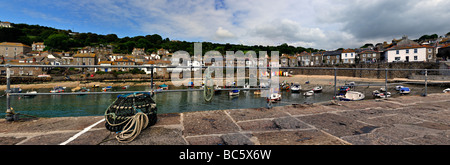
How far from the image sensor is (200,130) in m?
2.65

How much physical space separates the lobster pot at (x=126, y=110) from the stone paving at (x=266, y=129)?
159 millimetres

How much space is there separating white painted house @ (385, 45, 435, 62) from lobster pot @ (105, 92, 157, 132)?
71.5 metres

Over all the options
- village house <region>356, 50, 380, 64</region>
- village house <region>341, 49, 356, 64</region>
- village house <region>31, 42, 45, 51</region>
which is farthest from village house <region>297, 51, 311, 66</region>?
village house <region>31, 42, 45, 51</region>

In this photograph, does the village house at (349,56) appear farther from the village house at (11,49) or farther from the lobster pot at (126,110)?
the village house at (11,49)

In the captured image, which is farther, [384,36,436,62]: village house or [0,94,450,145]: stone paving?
[384,36,436,62]: village house

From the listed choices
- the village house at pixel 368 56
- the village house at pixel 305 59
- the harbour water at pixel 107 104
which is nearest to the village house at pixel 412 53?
the village house at pixel 368 56

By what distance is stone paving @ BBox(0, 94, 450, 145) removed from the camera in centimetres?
223

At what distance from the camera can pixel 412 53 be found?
Answer: 52.3 meters

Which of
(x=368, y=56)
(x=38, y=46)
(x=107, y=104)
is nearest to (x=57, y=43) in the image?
(x=38, y=46)

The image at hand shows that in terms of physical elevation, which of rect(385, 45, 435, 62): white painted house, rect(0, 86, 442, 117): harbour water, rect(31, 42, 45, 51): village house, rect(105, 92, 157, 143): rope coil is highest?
rect(31, 42, 45, 51): village house

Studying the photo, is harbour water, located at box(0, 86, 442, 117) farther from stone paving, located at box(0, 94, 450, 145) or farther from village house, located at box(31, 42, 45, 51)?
village house, located at box(31, 42, 45, 51)
